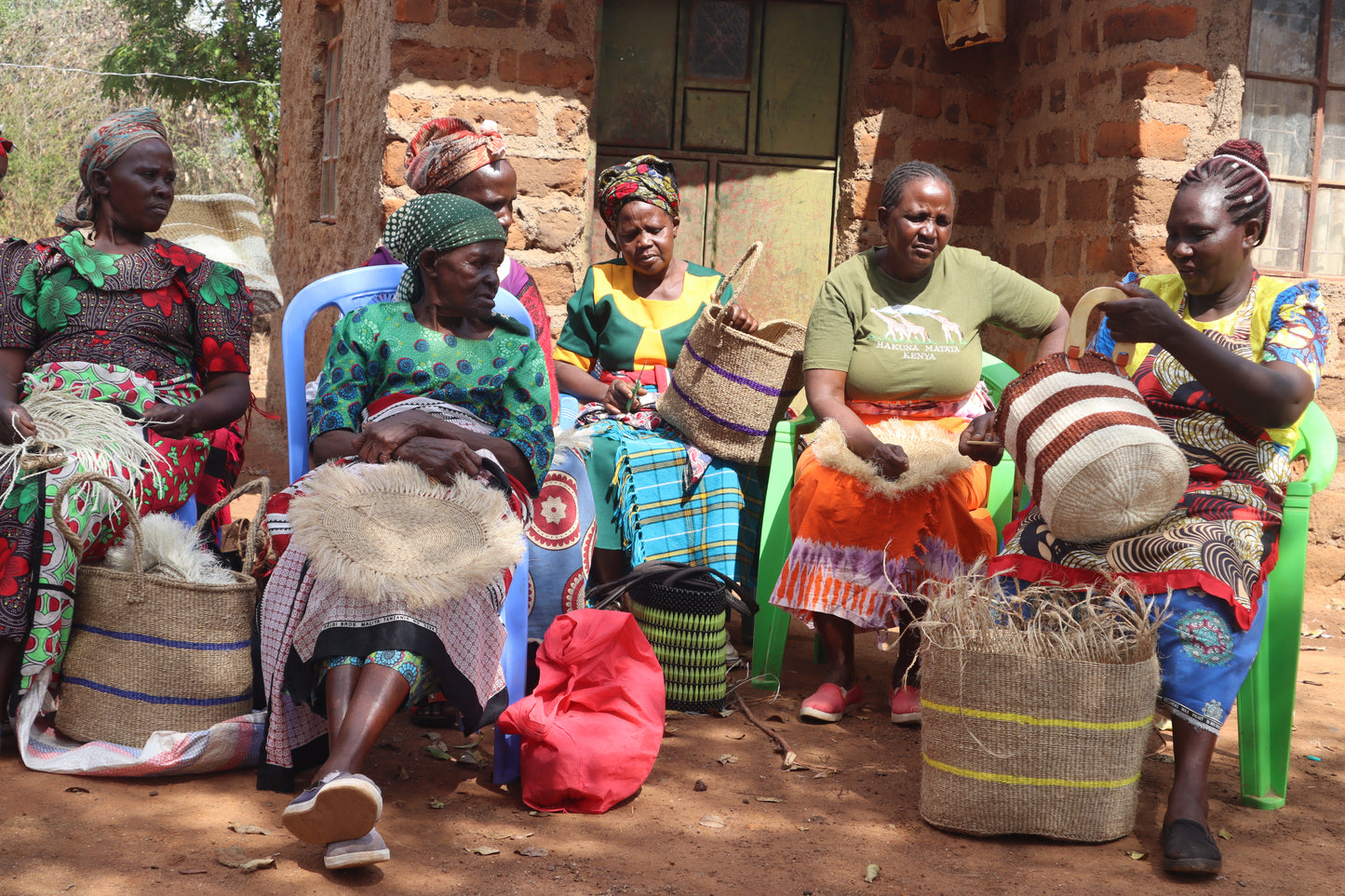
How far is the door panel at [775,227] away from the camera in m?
5.80

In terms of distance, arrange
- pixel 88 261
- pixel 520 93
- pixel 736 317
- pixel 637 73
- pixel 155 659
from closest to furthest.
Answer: pixel 155 659 < pixel 88 261 < pixel 736 317 < pixel 520 93 < pixel 637 73

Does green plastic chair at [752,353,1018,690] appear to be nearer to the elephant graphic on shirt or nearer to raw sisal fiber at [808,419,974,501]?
the elephant graphic on shirt

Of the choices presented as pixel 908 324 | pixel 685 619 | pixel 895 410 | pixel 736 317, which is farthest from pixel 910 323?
pixel 685 619

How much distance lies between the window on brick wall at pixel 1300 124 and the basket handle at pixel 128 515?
4.66 meters

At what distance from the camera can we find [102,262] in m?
3.32

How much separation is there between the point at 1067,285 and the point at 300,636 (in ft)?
12.7

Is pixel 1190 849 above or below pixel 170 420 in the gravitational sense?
below

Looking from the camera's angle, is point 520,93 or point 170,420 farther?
point 520,93

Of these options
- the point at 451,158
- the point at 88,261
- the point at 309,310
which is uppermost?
the point at 451,158

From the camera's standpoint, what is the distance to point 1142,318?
2.70 metres

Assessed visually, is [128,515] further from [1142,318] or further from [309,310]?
[1142,318]

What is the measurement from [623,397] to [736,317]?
1.92 ft

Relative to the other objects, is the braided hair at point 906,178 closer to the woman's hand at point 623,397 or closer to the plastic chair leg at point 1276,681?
the woman's hand at point 623,397

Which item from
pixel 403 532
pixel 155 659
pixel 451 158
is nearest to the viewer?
pixel 403 532
